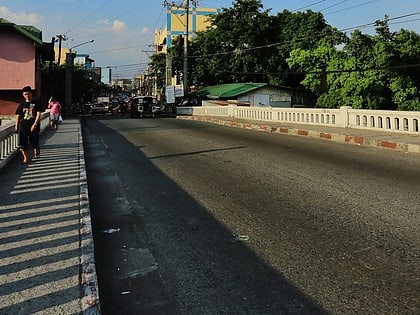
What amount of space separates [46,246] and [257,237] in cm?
222

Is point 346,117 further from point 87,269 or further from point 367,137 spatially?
point 87,269

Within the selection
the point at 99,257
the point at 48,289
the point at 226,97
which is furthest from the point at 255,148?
the point at 226,97

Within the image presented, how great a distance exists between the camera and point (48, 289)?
349 cm

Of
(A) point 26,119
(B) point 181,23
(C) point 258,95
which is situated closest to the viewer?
(A) point 26,119

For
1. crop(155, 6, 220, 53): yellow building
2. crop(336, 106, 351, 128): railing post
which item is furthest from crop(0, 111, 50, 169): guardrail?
crop(155, 6, 220, 53): yellow building

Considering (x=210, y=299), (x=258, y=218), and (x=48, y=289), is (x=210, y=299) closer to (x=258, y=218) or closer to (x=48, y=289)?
(x=48, y=289)

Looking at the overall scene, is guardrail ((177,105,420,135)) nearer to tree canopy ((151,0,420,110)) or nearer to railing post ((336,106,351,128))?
railing post ((336,106,351,128))

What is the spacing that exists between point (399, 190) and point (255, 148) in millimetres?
6170

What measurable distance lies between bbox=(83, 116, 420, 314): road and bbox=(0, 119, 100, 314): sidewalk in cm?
26

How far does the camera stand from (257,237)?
5.09m

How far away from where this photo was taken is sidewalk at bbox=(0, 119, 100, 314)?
3307mm

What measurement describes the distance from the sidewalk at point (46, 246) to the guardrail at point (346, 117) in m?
11.0

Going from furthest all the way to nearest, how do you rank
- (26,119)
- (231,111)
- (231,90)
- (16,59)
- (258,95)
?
1. (258,95)
2. (231,90)
3. (16,59)
4. (231,111)
5. (26,119)

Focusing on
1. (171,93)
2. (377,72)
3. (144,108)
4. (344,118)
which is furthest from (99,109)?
(344,118)
